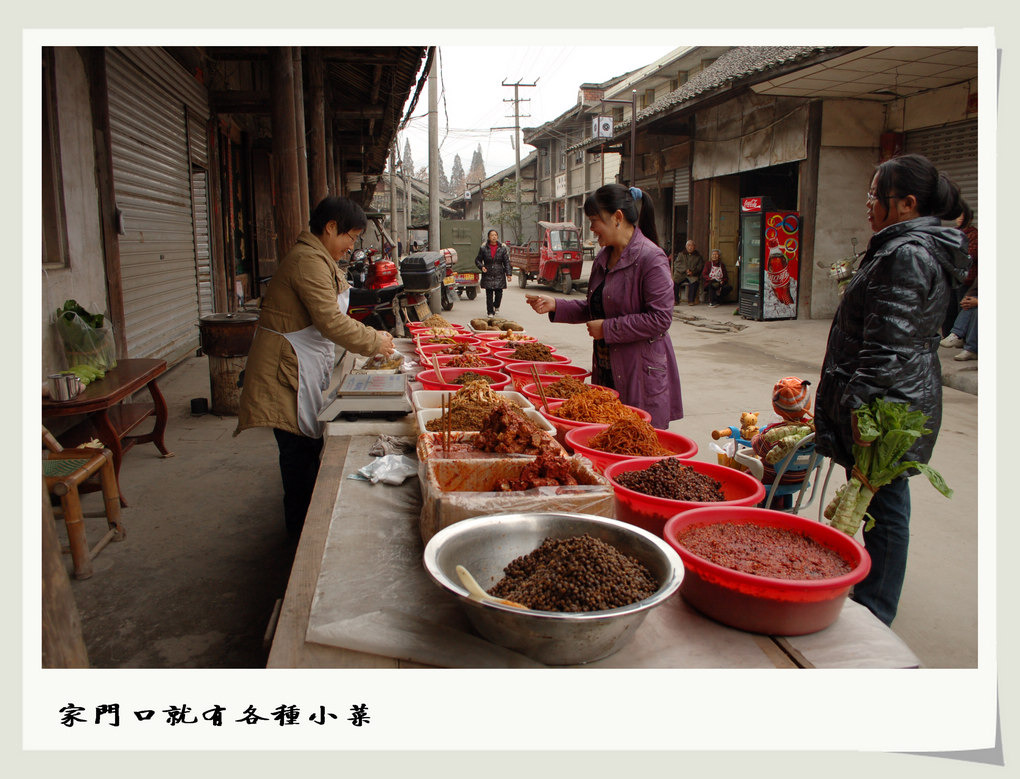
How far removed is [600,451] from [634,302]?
1147 mm

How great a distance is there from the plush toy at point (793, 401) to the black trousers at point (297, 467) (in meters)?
2.12

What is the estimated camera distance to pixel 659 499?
1885mm

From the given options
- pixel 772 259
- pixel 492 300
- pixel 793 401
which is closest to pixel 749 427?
pixel 793 401

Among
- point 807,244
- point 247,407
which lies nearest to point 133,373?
point 247,407

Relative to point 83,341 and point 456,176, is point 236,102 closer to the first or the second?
point 83,341

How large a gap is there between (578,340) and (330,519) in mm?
10237

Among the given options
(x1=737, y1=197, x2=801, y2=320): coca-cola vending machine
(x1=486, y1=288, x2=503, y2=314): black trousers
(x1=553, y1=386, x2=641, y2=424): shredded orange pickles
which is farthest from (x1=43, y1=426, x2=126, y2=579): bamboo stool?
(x1=737, y1=197, x2=801, y2=320): coca-cola vending machine

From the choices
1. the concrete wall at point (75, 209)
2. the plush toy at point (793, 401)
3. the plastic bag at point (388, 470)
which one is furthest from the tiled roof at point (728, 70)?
the plastic bag at point (388, 470)

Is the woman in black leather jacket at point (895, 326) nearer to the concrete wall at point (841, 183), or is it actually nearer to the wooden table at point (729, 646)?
the wooden table at point (729, 646)

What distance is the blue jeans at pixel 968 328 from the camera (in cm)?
848

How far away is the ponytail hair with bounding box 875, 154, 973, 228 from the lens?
90.3 inches

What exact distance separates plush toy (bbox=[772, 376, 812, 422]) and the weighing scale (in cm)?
159

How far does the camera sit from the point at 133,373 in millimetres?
4348

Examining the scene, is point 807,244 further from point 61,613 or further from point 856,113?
point 61,613
